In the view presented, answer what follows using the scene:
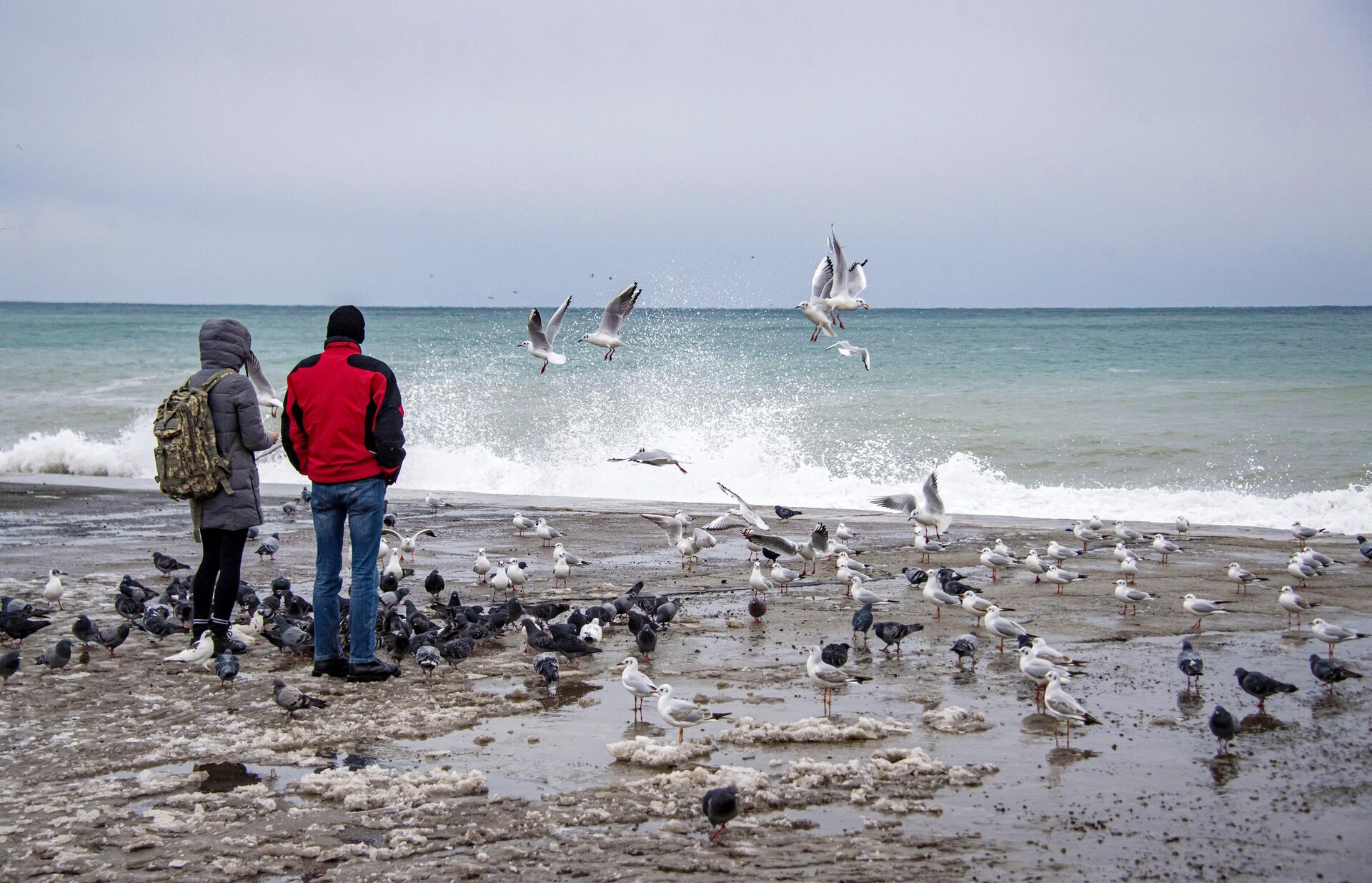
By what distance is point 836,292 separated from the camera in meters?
14.2

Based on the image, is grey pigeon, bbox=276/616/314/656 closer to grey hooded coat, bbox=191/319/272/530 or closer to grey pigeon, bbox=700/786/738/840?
grey hooded coat, bbox=191/319/272/530

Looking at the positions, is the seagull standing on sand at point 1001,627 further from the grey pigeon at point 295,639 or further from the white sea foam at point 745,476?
the white sea foam at point 745,476

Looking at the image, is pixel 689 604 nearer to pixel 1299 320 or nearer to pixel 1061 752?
pixel 1061 752

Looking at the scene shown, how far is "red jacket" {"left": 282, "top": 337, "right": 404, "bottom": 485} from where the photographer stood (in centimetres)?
663

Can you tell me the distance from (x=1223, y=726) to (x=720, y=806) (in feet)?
9.49

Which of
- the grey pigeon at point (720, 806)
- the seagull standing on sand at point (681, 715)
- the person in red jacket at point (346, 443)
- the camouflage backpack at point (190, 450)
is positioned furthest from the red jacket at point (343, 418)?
the grey pigeon at point (720, 806)

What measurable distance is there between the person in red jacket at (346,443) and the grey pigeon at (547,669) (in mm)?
1079

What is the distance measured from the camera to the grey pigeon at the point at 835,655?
741 centimetres

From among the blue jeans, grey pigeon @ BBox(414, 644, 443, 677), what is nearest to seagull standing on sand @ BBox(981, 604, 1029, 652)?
grey pigeon @ BBox(414, 644, 443, 677)

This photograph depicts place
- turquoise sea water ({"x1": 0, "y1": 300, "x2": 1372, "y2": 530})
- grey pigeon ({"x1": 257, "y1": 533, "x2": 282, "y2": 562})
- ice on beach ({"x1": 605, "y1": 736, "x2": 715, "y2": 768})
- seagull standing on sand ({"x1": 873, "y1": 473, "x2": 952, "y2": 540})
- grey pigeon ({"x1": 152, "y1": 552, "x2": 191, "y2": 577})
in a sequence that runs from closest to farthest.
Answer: ice on beach ({"x1": 605, "y1": 736, "x2": 715, "y2": 768}), grey pigeon ({"x1": 152, "y1": 552, "x2": 191, "y2": 577}), grey pigeon ({"x1": 257, "y1": 533, "x2": 282, "y2": 562}), seagull standing on sand ({"x1": 873, "y1": 473, "x2": 952, "y2": 540}), turquoise sea water ({"x1": 0, "y1": 300, "x2": 1372, "y2": 530})

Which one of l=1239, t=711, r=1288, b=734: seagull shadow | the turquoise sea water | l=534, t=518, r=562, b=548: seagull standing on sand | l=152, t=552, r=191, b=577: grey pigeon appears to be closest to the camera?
l=1239, t=711, r=1288, b=734: seagull shadow

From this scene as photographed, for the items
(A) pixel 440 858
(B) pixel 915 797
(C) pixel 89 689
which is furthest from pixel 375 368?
(B) pixel 915 797

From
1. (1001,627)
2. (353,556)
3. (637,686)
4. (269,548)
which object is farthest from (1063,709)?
(269,548)

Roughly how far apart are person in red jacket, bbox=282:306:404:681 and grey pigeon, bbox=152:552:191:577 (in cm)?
495
